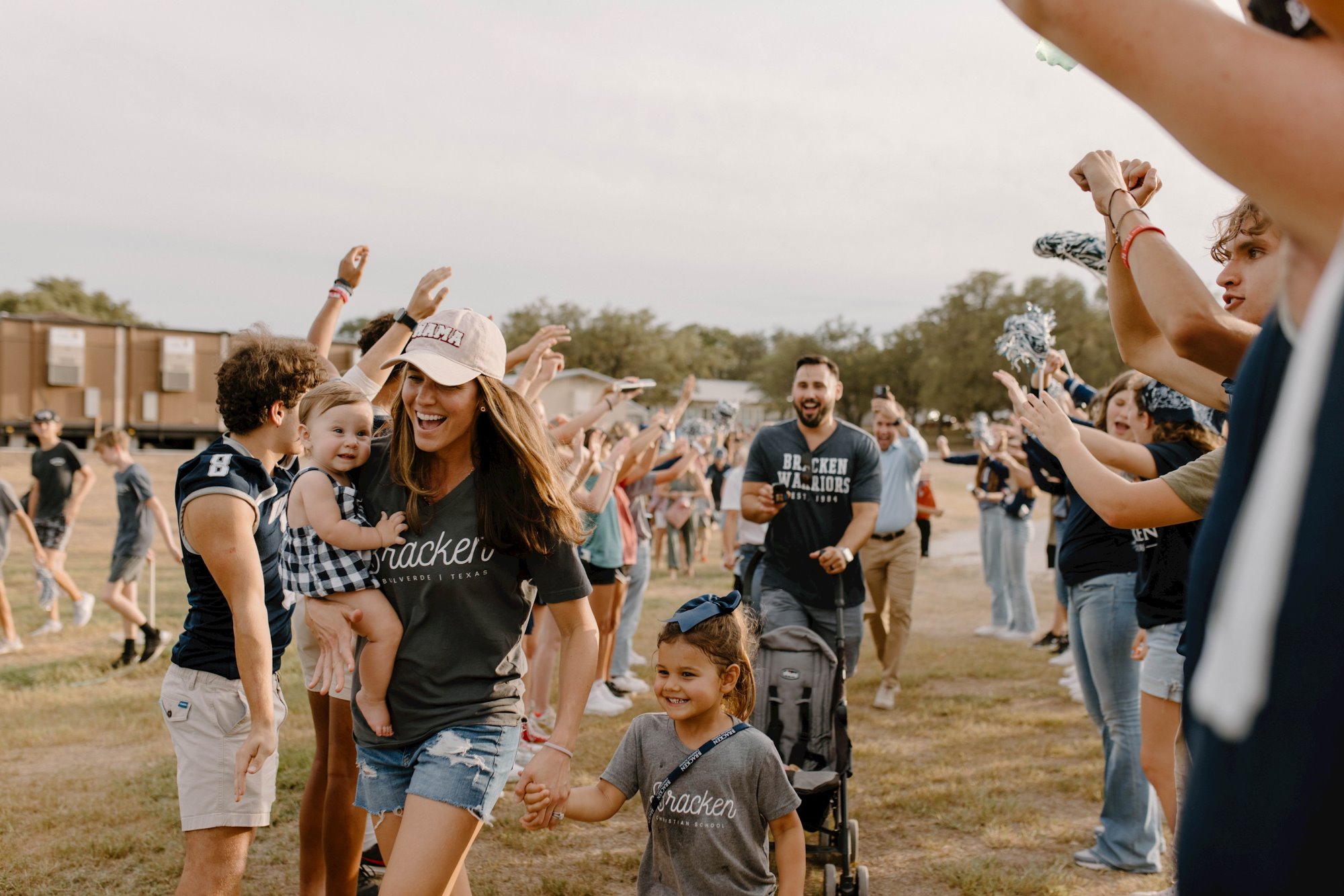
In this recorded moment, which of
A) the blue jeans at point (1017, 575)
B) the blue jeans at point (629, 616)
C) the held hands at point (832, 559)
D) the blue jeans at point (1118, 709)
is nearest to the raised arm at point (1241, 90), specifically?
the blue jeans at point (1118, 709)

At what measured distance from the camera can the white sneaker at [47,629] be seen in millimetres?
9672

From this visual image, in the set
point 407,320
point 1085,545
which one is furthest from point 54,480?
point 1085,545

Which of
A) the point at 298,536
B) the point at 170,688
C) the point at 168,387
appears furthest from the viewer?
the point at 168,387

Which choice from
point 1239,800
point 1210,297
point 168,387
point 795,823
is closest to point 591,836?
point 795,823

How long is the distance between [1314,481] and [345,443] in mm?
2719

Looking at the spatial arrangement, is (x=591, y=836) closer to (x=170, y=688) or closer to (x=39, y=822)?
(x=170, y=688)

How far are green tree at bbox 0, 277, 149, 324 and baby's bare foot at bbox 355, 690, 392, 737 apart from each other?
69.0 m

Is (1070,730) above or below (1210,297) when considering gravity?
below

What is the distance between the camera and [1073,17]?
1.02 metres

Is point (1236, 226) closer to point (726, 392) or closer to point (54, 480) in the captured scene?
point (54, 480)

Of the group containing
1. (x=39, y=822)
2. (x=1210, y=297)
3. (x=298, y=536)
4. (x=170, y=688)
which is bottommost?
(x=39, y=822)

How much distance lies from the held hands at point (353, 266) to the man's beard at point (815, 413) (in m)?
2.62

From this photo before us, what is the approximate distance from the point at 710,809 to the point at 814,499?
303 centimetres

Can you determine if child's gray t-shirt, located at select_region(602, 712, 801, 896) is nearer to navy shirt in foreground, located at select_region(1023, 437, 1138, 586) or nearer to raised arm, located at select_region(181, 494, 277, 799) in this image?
raised arm, located at select_region(181, 494, 277, 799)
